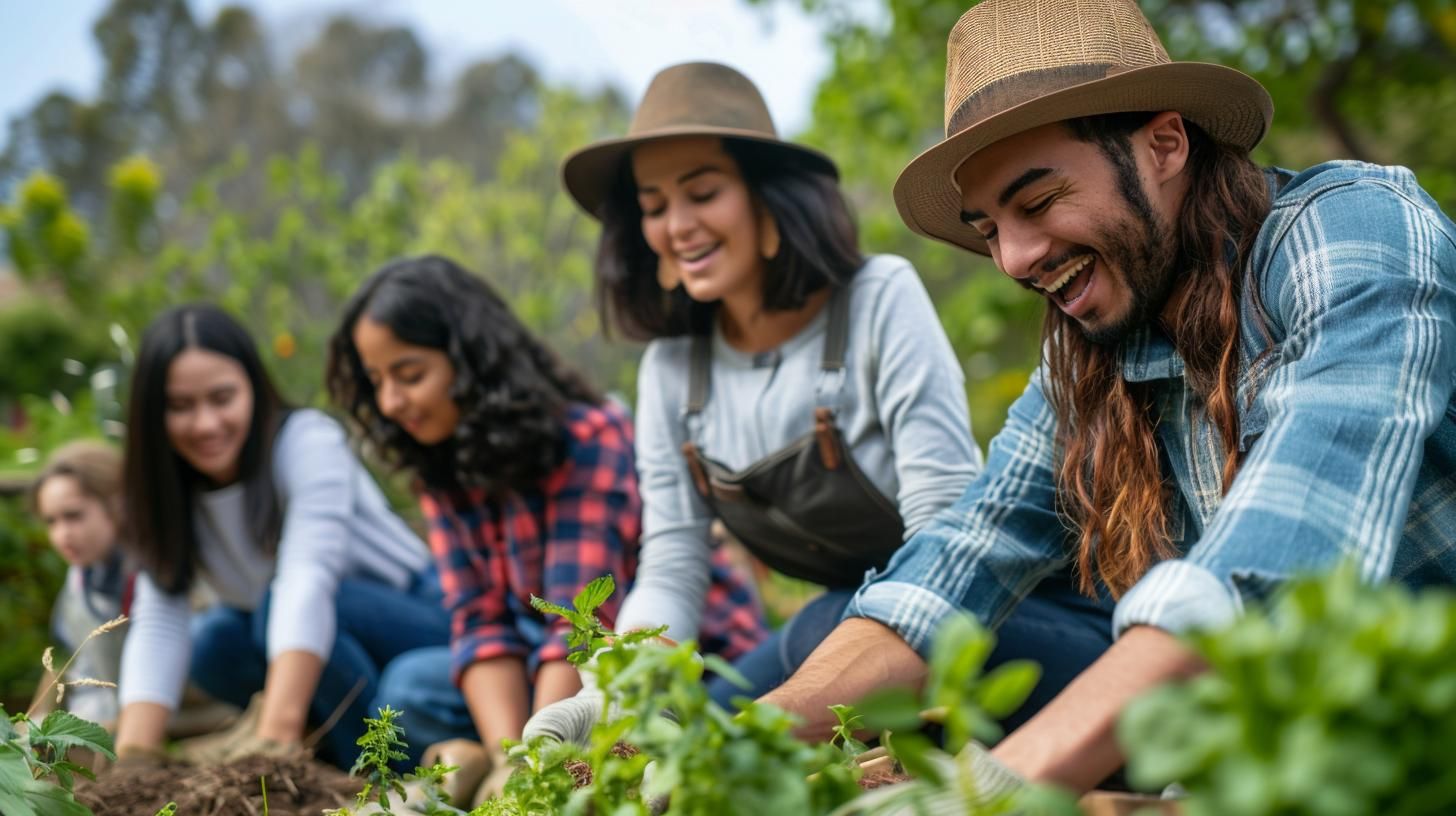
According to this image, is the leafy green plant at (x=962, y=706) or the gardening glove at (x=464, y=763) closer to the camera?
the leafy green plant at (x=962, y=706)

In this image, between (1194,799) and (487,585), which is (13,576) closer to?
(487,585)

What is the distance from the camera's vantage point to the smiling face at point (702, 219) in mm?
2455

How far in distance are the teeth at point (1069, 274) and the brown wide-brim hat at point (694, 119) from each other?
3.18 ft

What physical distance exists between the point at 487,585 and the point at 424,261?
78 cm

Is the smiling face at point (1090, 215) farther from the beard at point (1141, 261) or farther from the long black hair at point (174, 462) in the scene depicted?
the long black hair at point (174, 462)

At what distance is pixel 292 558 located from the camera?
3.06 m

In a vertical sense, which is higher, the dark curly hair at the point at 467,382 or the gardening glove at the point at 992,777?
the dark curly hair at the point at 467,382

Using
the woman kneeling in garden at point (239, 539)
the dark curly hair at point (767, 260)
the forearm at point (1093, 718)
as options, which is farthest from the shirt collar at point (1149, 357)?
the woman kneeling in garden at point (239, 539)

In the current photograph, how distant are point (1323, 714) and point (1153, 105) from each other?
3.60ft

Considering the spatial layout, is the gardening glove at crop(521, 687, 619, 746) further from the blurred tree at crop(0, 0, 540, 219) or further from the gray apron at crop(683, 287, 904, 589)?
the blurred tree at crop(0, 0, 540, 219)

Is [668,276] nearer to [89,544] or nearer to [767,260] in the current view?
[767,260]

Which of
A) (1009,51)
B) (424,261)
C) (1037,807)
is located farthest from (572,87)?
(1037,807)

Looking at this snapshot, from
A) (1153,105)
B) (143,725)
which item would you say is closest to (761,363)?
(1153,105)

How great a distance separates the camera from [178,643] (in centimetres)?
321
